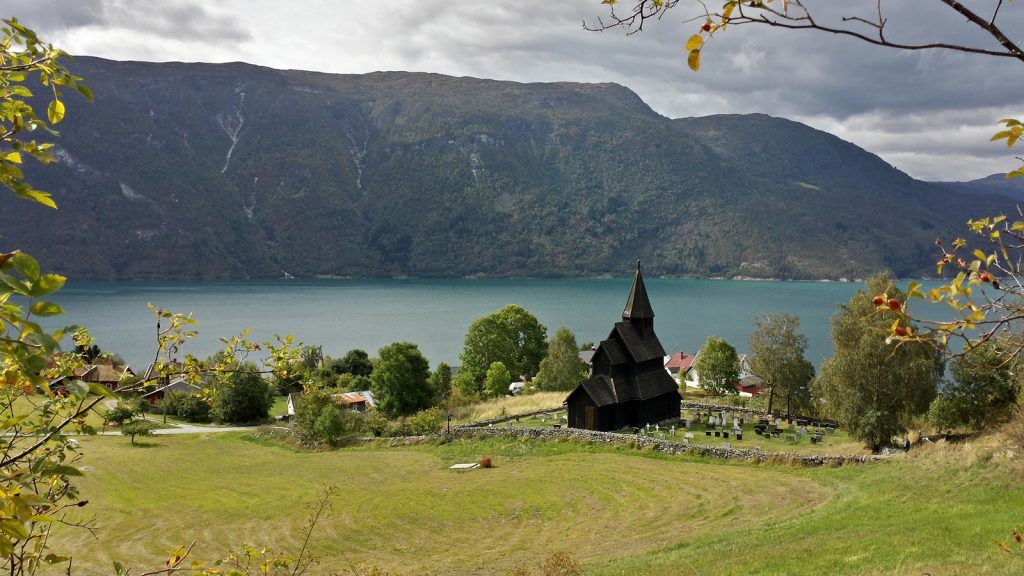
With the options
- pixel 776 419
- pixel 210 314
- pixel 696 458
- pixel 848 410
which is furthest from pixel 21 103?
pixel 210 314

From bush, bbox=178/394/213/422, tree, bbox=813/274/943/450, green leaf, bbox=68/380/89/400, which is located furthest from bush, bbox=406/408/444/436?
green leaf, bbox=68/380/89/400

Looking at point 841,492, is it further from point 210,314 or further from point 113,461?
point 210,314

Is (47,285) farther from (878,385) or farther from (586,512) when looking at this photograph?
(878,385)

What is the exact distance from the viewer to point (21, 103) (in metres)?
3.39

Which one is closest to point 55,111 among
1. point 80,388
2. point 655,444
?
point 80,388

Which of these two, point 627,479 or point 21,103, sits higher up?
point 21,103

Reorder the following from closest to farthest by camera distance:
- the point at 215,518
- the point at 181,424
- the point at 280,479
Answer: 1. the point at 215,518
2. the point at 280,479
3. the point at 181,424

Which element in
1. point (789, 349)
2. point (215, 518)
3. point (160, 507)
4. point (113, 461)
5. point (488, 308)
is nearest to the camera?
point (215, 518)

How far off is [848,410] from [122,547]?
32.0 m

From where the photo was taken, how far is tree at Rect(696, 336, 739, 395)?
182ft

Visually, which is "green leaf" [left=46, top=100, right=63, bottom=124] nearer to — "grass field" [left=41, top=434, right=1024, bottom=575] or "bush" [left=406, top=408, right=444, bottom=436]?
"grass field" [left=41, top=434, right=1024, bottom=575]

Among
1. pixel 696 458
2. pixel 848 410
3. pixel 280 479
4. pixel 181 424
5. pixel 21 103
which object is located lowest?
pixel 181 424

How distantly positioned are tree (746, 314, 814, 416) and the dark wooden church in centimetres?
682

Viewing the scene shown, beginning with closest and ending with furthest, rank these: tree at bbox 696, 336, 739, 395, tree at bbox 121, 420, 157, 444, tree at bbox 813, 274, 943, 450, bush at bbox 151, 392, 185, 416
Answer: tree at bbox 813, 274, 943, 450 < tree at bbox 121, 420, 157, 444 < tree at bbox 696, 336, 739, 395 < bush at bbox 151, 392, 185, 416
